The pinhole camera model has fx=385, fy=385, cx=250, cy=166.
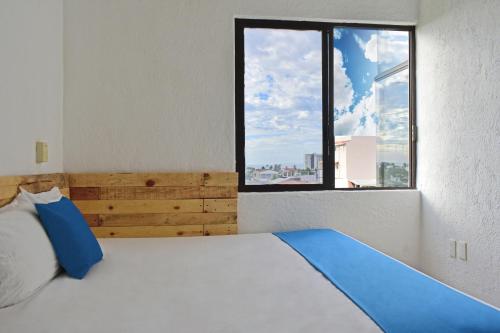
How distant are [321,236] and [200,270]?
978mm

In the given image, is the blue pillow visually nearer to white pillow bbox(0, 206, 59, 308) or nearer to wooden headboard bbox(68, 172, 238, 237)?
white pillow bbox(0, 206, 59, 308)

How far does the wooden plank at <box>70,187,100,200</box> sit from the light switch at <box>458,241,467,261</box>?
234 centimetres

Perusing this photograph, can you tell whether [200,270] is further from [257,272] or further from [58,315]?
[58,315]

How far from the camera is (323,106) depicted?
112 inches

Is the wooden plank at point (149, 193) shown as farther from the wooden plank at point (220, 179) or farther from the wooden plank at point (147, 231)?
the wooden plank at point (147, 231)

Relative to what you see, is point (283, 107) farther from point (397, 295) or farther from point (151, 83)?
point (397, 295)

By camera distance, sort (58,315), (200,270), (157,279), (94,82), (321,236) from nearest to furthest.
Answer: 1. (58,315)
2. (157,279)
3. (200,270)
4. (321,236)
5. (94,82)

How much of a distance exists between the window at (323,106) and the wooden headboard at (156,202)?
0.83 feet

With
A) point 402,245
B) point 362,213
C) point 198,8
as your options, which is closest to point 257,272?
point 362,213

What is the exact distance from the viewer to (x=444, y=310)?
1193 millimetres

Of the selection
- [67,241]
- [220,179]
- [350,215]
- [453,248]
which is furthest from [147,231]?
[453,248]

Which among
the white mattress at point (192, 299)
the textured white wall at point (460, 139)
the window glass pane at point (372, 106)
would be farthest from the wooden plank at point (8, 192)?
the textured white wall at point (460, 139)

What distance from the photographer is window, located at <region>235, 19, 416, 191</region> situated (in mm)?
2791

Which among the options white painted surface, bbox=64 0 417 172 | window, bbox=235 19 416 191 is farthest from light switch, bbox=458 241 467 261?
white painted surface, bbox=64 0 417 172
